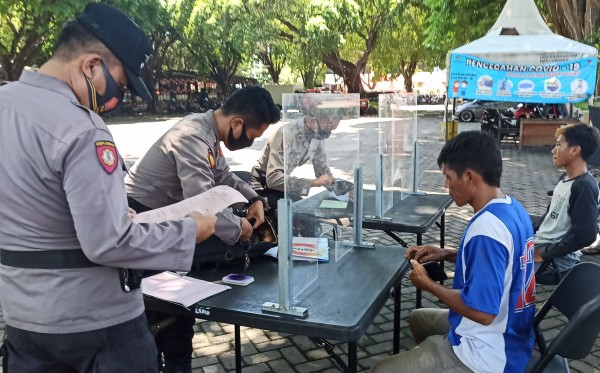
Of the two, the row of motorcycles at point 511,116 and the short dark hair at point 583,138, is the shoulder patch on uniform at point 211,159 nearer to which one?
the short dark hair at point 583,138

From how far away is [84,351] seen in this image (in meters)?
1.53

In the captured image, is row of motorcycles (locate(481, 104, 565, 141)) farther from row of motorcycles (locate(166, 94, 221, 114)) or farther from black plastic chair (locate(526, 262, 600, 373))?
row of motorcycles (locate(166, 94, 221, 114))

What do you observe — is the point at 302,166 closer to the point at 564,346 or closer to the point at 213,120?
the point at 213,120

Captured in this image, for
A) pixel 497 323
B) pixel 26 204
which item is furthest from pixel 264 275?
pixel 26 204

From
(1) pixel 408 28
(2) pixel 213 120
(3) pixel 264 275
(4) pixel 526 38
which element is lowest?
(3) pixel 264 275

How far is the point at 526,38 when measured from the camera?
9555 millimetres

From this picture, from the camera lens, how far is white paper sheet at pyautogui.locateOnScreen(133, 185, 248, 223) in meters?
1.88

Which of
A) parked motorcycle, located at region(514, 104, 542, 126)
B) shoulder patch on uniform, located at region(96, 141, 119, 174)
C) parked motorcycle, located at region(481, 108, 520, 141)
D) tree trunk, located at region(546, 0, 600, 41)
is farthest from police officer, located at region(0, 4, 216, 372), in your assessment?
parked motorcycle, located at region(514, 104, 542, 126)

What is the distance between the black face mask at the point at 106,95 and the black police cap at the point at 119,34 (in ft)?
0.16

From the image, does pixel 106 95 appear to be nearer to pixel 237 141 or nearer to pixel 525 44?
pixel 237 141

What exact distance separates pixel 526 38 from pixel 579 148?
6993 mm

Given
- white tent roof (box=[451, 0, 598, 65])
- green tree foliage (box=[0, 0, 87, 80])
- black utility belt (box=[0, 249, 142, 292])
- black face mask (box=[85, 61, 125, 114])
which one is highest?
green tree foliage (box=[0, 0, 87, 80])

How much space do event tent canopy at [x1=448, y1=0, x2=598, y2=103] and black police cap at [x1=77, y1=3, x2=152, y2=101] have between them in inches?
358

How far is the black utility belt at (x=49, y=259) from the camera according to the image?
4.77 feet
